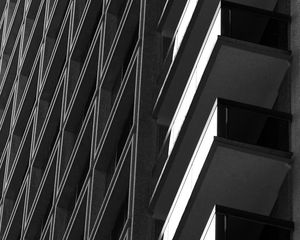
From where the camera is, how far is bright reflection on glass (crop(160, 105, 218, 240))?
2470 centimetres

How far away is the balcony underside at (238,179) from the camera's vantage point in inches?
941

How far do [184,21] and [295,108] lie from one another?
5.84 m

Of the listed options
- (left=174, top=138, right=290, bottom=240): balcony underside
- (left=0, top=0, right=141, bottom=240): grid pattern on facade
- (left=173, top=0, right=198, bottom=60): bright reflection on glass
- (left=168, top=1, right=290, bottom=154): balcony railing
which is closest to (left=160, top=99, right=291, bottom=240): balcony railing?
(left=174, top=138, right=290, bottom=240): balcony underside

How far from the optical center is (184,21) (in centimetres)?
2930

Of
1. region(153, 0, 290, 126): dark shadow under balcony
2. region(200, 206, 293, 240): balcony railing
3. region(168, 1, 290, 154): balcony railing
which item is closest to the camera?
region(200, 206, 293, 240): balcony railing

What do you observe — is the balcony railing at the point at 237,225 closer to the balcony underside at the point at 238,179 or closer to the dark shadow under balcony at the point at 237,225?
the dark shadow under balcony at the point at 237,225

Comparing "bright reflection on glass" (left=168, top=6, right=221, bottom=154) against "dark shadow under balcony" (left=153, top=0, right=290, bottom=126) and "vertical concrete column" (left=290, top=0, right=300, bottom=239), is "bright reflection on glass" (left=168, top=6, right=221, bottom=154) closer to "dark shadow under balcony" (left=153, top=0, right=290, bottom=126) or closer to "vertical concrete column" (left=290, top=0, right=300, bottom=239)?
"dark shadow under balcony" (left=153, top=0, right=290, bottom=126)

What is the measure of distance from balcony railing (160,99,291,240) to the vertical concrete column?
0.84ft

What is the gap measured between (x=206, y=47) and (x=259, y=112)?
2383 millimetres

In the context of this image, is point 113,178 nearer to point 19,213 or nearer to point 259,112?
point 259,112

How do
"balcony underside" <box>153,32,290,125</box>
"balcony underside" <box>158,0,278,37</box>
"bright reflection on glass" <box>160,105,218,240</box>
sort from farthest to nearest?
"balcony underside" <box>158,0,278,37</box> < "balcony underside" <box>153,32,290,125</box> < "bright reflection on glass" <box>160,105,218,240</box>

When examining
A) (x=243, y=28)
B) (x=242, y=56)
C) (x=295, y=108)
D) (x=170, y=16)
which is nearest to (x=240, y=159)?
(x=295, y=108)

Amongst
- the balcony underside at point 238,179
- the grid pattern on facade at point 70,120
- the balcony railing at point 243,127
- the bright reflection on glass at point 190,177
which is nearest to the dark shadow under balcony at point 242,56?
the balcony railing at point 243,127

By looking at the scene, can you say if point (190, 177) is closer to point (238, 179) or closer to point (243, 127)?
point (238, 179)
